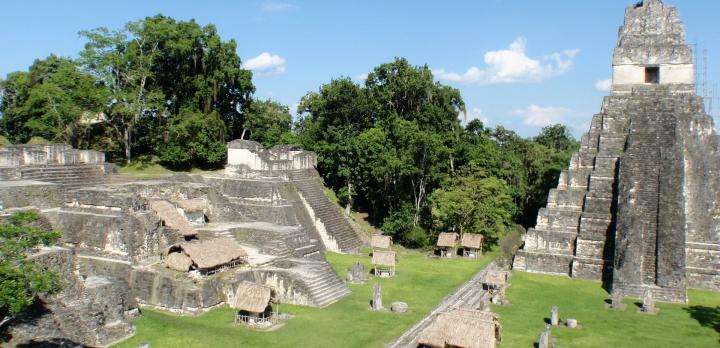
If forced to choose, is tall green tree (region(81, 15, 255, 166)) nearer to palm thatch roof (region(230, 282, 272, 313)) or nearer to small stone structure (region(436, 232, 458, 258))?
small stone structure (region(436, 232, 458, 258))

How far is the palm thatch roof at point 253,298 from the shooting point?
15281mm

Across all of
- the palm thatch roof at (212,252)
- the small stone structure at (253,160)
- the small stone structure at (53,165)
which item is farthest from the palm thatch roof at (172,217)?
the small stone structure at (253,160)

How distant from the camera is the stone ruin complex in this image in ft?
45.7

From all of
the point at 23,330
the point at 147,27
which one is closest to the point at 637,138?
the point at 23,330

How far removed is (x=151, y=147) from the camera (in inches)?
1344

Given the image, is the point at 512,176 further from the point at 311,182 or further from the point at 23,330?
the point at 23,330

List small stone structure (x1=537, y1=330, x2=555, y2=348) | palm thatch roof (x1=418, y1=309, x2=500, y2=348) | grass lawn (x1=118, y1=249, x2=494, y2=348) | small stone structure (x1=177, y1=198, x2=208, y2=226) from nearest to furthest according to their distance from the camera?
palm thatch roof (x1=418, y1=309, x2=500, y2=348) < grass lawn (x1=118, y1=249, x2=494, y2=348) < small stone structure (x1=537, y1=330, x2=555, y2=348) < small stone structure (x1=177, y1=198, x2=208, y2=226)

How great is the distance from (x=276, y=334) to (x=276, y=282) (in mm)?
3322

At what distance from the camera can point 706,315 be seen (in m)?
17.9

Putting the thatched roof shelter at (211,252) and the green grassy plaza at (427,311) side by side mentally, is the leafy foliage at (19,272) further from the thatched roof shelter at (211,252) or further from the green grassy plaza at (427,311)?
the thatched roof shelter at (211,252)

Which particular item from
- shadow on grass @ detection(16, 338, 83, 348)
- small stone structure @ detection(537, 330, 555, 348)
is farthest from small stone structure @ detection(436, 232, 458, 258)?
shadow on grass @ detection(16, 338, 83, 348)

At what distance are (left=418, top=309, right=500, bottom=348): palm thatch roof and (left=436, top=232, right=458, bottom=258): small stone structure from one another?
1135cm

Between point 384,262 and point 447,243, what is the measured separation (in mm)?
5133

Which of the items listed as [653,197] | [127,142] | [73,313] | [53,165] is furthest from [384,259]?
[127,142]
